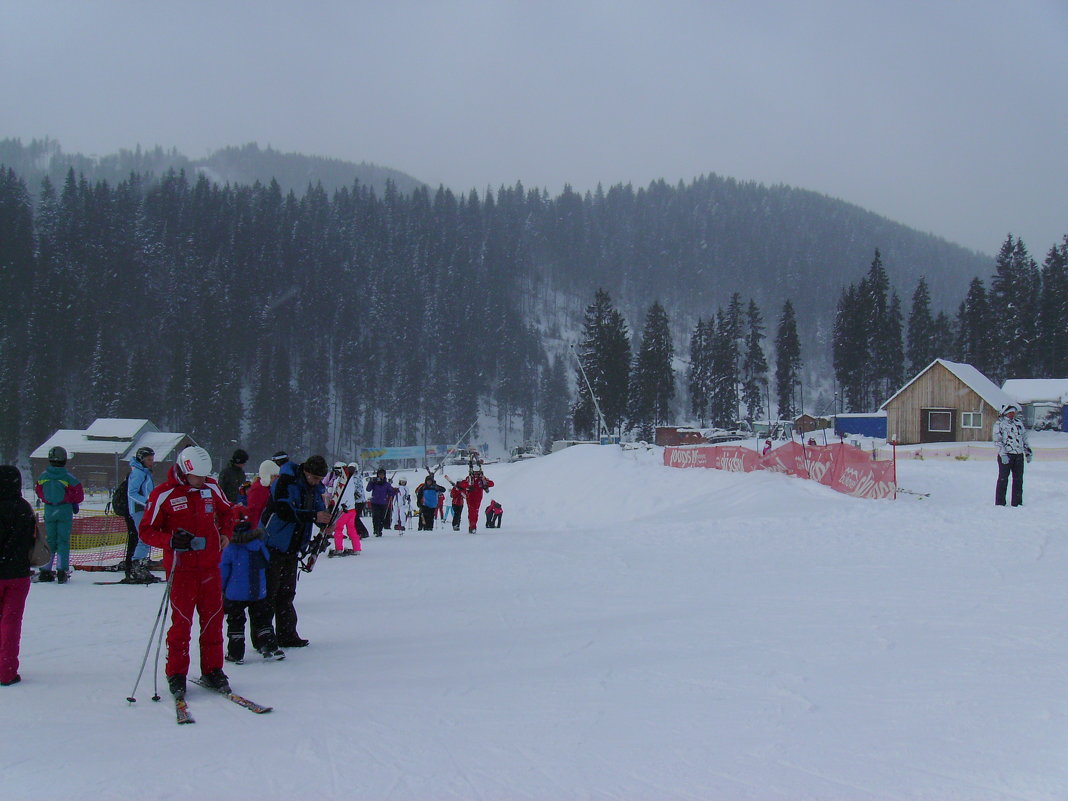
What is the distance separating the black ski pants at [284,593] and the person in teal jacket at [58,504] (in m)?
5.11

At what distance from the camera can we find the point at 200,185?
10562 cm

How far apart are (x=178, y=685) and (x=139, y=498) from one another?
5967 mm

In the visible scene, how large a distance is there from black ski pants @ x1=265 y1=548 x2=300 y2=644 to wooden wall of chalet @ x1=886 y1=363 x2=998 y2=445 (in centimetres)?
4830

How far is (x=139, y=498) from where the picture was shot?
10117mm

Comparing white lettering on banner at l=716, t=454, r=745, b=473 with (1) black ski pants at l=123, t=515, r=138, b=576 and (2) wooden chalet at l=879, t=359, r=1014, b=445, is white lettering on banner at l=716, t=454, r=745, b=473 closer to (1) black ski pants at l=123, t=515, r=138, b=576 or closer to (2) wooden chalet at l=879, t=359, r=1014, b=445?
(1) black ski pants at l=123, t=515, r=138, b=576

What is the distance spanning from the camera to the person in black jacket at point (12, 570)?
217 inches

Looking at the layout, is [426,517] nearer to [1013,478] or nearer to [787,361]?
[1013,478]

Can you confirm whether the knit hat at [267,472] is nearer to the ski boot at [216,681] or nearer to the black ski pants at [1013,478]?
the ski boot at [216,681]

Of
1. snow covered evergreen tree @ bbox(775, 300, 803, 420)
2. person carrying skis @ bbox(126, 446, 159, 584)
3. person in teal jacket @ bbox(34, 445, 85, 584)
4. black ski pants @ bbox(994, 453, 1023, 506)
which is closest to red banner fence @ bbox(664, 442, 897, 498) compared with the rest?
black ski pants @ bbox(994, 453, 1023, 506)

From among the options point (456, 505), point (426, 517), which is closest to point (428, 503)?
point (426, 517)

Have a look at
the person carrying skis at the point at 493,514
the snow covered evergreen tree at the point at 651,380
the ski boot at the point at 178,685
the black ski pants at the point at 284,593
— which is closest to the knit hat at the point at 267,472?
the black ski pants at the point at 284,593

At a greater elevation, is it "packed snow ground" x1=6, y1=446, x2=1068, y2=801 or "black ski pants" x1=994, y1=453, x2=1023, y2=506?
"black ski pants" x1=994, y1=453, x2=1023, y2=506

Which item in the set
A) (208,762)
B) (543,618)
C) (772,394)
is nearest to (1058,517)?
(543,618)

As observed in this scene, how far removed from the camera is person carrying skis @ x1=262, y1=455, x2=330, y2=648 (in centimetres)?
644
